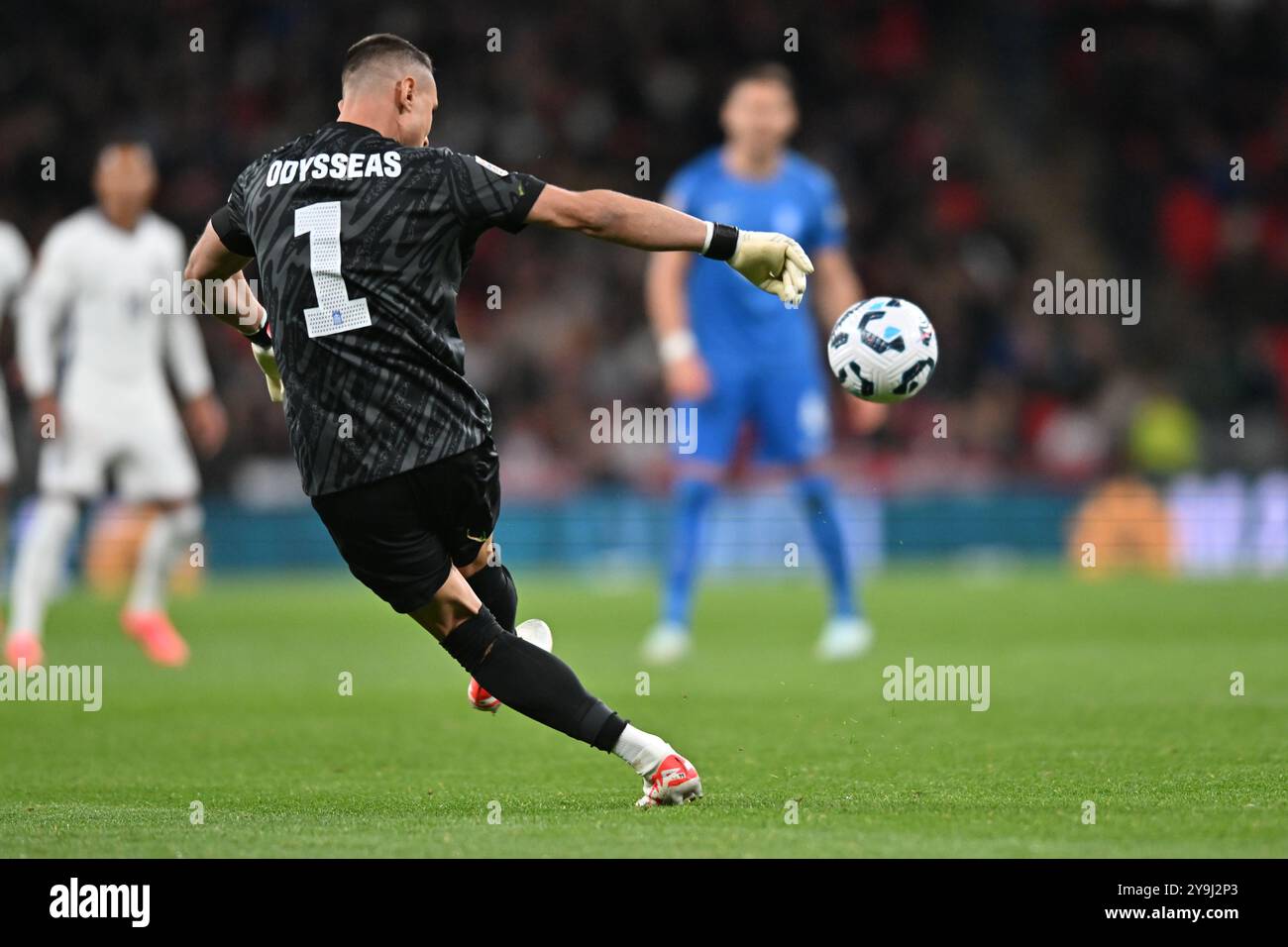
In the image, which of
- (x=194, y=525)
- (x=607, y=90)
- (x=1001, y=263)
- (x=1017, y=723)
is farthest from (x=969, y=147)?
(x=1017, y=723)

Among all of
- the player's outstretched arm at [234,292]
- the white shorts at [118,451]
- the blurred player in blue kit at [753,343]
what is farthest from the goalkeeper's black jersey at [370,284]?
the white shorts at [118,451]

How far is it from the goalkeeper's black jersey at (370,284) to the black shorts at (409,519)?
49 mm

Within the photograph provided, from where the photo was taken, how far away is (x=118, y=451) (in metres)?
10.6

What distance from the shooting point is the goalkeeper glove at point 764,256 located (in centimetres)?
525

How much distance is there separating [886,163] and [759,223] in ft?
37.9

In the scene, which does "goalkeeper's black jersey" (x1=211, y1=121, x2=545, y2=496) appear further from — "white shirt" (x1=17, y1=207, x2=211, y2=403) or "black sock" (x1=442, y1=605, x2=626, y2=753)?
"white shirt" (x1=17, y1=207, x2=211, y2=403)

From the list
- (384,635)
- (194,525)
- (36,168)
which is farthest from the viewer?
(36,168)

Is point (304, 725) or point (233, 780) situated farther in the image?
point (304, 725)

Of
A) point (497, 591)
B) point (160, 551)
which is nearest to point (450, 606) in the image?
point (497, 591)

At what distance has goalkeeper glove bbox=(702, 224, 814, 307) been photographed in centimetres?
525

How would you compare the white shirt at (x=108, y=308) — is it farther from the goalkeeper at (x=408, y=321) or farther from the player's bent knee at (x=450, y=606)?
the player's bent knee at (x=450, y=606)

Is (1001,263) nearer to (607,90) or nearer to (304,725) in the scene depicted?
(607,90)
